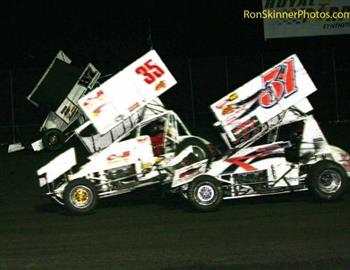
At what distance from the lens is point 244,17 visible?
29.6m

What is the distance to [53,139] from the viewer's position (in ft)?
72.0

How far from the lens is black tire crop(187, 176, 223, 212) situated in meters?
12.2

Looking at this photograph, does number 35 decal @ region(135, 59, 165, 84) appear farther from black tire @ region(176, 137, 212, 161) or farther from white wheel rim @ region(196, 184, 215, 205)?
white wheel rim @ region(196, 184, 215, 205)

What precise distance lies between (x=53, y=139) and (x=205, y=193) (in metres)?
10.5

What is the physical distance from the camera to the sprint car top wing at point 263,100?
13.3m

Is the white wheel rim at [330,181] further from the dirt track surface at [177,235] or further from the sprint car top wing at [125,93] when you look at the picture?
the sprint car top wing at [125,93]

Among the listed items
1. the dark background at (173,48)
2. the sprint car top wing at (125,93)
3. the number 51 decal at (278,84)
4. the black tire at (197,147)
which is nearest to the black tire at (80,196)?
the sprint car top wing at (125,93)

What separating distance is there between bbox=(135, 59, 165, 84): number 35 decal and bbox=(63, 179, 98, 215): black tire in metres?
2.30

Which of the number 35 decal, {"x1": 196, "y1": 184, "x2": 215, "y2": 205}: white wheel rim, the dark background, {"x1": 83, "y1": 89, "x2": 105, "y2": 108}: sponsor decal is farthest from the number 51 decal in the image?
the dark background

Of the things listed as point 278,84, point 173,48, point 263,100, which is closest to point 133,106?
point 263,100

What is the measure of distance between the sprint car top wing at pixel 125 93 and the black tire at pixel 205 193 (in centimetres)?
218

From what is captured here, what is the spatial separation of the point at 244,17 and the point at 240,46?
45.1 inches

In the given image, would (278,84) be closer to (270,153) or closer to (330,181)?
(270,153)

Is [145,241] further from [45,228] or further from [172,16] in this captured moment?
[172,16]
